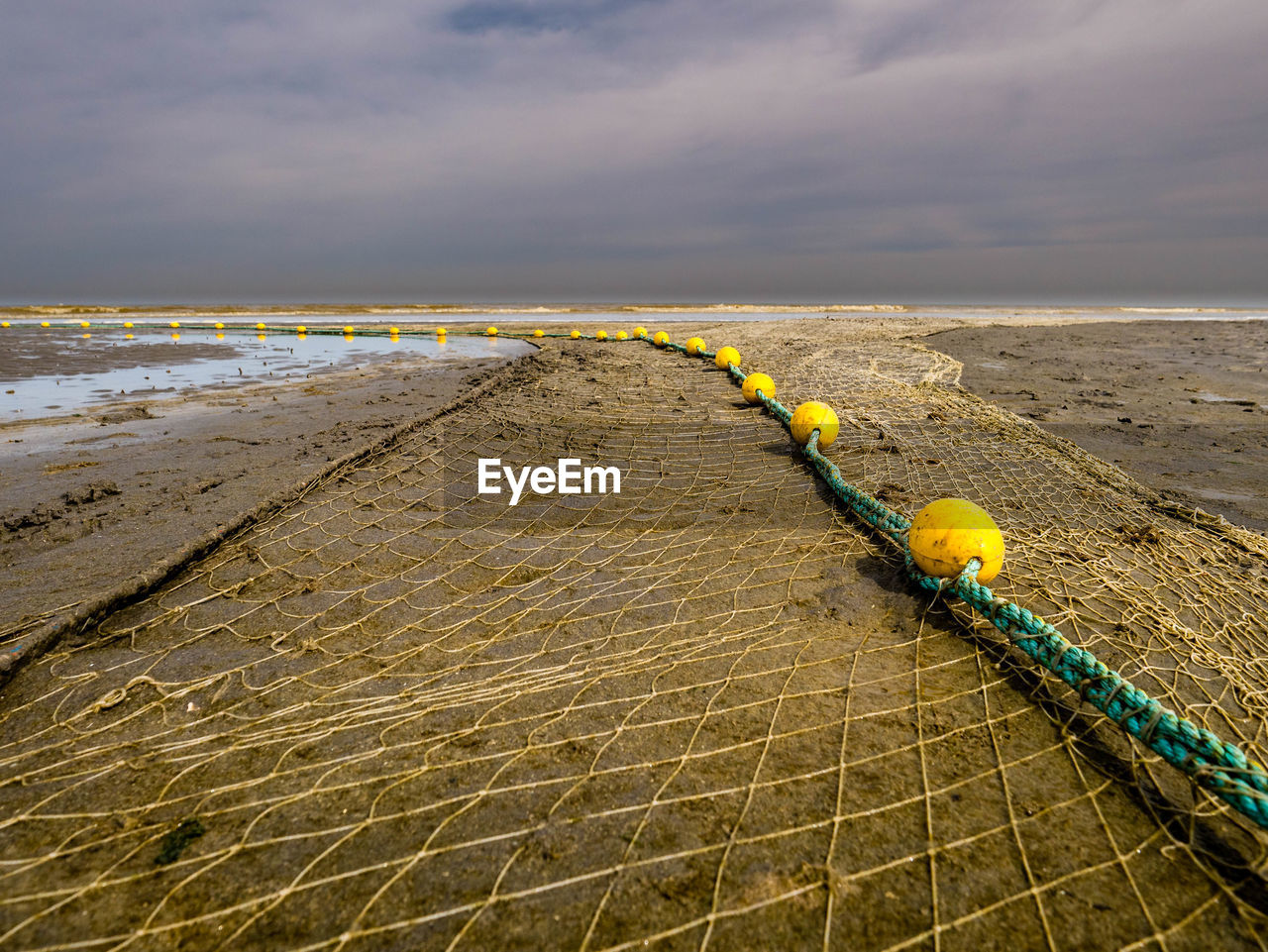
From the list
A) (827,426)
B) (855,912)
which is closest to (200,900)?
(855,912)

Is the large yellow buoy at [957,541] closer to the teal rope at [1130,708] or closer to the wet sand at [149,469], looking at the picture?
the teal rope at [1130,708]

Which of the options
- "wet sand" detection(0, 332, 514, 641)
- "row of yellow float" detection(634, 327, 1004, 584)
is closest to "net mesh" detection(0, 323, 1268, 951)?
"row of yellow float" detection(634, 327, 1004, 584)

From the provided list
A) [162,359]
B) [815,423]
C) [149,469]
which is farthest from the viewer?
[162,359]

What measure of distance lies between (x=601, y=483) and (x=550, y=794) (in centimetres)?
330

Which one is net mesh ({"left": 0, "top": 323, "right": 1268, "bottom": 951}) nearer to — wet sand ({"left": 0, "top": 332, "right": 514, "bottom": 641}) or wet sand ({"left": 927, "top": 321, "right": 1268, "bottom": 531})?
wet sand ({"left": 0, "top": 332, "right": 514, "bottom": 641})

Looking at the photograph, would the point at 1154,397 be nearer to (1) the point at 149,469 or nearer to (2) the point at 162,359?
(1) the point at 149,469

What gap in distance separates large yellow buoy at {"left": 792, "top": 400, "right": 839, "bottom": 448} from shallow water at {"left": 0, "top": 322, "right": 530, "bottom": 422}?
8809mm

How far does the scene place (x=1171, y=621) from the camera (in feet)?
9.05

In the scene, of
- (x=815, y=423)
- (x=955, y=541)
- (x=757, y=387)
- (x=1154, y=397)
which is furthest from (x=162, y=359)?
(x=1154, y=397)

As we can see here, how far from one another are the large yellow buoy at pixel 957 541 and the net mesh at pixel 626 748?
0.24 meters

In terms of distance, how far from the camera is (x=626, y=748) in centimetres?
208

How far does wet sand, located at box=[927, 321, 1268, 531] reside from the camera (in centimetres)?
528

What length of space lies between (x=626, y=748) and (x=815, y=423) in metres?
3.97

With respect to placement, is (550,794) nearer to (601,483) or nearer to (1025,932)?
(1025,932)
